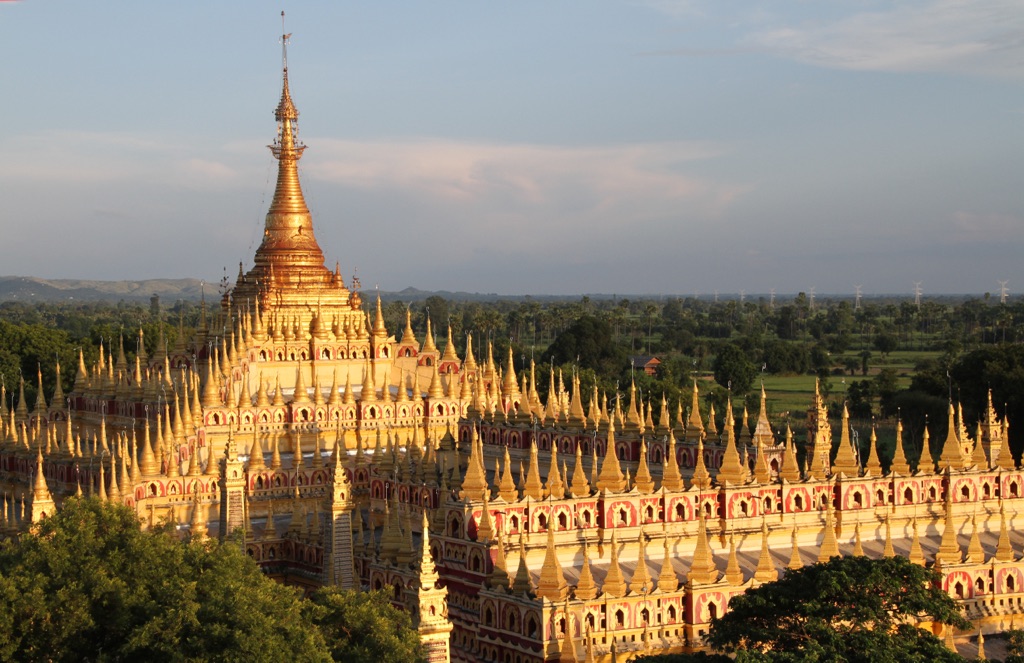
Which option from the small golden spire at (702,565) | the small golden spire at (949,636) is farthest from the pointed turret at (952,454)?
the small golden spire at (702,565)

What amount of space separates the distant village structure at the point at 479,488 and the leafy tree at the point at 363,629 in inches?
31.6

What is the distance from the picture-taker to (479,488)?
1113 inches

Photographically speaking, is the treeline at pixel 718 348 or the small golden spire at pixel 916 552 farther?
the treeline at pixel 718 348

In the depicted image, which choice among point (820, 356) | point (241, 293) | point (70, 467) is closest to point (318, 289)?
point (241, 293)

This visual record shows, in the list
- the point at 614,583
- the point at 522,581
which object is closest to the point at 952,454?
the point at 614,583

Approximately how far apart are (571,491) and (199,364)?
23.4m

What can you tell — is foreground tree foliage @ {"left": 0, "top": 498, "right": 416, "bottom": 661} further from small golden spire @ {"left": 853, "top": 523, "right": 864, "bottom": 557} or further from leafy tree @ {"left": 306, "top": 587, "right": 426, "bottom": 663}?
small golden spire @ {"left": 853, "top": 523, "right": 864, "bottom": 557}

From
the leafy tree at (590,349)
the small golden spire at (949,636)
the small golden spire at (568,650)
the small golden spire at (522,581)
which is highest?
the leafy tree at (590,349)

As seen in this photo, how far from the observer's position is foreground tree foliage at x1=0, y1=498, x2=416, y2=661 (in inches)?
856

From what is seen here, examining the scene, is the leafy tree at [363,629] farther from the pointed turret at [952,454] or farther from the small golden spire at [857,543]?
the pointed turret at [952,454]

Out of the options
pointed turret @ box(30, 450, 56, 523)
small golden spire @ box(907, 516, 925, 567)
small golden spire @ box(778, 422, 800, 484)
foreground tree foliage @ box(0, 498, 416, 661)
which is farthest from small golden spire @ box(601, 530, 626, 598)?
pointed turret @ box(30, 450, 56, 523)

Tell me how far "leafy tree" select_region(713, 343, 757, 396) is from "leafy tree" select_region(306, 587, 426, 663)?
68.6m

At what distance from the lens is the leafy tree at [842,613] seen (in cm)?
2203

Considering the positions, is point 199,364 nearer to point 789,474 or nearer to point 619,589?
point 789,474
